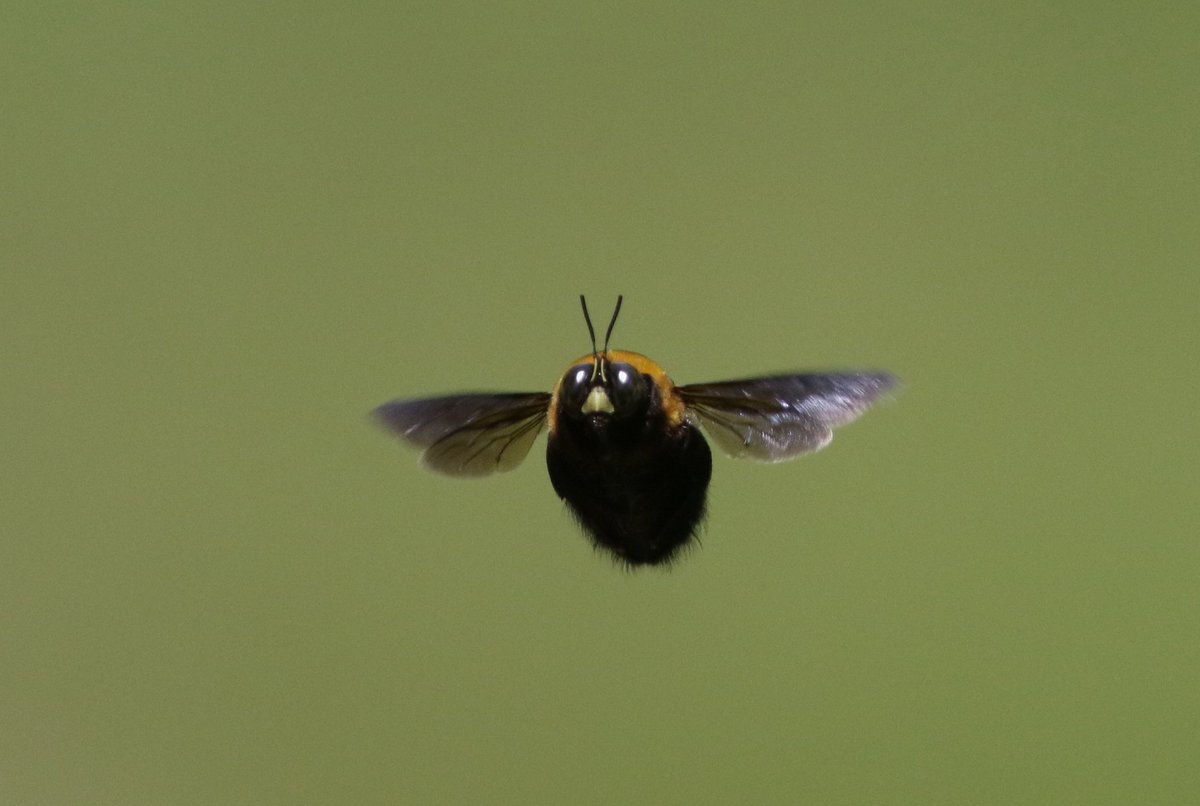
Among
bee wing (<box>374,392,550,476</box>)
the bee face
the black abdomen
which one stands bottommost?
the black abdomen

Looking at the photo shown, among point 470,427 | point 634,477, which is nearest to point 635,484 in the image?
point 634,477

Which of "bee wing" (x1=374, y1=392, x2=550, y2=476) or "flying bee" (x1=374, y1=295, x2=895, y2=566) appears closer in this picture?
"flying bee" (x1=374, y1=295, x2=895, y2=566)

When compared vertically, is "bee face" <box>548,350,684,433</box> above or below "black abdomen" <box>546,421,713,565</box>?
above

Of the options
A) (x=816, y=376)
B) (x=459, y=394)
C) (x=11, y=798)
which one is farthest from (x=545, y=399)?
(x=11, y=798)

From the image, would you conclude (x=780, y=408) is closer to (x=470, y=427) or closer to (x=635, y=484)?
(x=635, y=484)

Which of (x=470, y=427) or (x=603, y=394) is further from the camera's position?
(x=470, y=427)
